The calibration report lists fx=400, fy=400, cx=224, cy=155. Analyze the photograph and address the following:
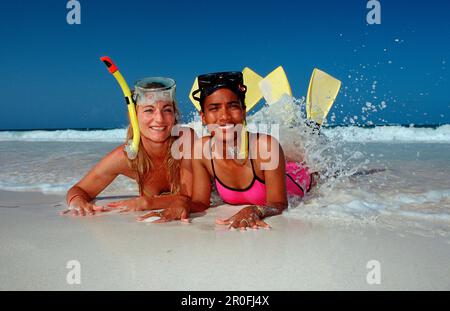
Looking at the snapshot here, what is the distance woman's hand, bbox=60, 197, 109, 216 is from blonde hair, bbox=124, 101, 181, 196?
0.41 meters

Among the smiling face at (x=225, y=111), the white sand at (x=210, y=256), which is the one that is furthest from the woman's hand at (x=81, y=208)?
the smiling face at (x=225, y=111)

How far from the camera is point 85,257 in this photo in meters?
1.98

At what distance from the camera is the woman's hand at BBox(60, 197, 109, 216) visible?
3.06 m

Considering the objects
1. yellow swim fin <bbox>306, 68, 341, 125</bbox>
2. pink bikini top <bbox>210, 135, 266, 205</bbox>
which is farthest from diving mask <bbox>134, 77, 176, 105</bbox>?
yellow swim fin <bbox>306, 68, 341, 125</bbox>

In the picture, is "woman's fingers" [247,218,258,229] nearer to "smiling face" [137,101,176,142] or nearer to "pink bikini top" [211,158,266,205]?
"pink bikini top" [211,158,266,205]

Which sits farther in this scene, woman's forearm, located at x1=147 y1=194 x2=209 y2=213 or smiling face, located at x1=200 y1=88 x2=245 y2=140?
woman's forearm, located at x1=147 y1=194 x2=209 y2=213

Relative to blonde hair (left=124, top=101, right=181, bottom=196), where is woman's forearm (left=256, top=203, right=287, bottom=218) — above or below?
below

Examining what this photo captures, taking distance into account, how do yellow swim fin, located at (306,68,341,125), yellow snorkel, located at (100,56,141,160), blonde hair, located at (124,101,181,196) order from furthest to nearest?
yellow swim fin, located at (306,68,341,125) → blonde hair, located at (124,101,181,196) → yellow snorkel, located at (100,56,141,160)

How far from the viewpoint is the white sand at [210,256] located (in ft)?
5.46

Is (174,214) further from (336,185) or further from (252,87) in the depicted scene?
(252,87)

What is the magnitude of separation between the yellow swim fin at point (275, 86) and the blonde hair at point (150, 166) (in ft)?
6.02

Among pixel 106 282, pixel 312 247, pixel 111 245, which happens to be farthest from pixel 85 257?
pixel 312 247

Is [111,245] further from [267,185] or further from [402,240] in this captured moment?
[402,240]
